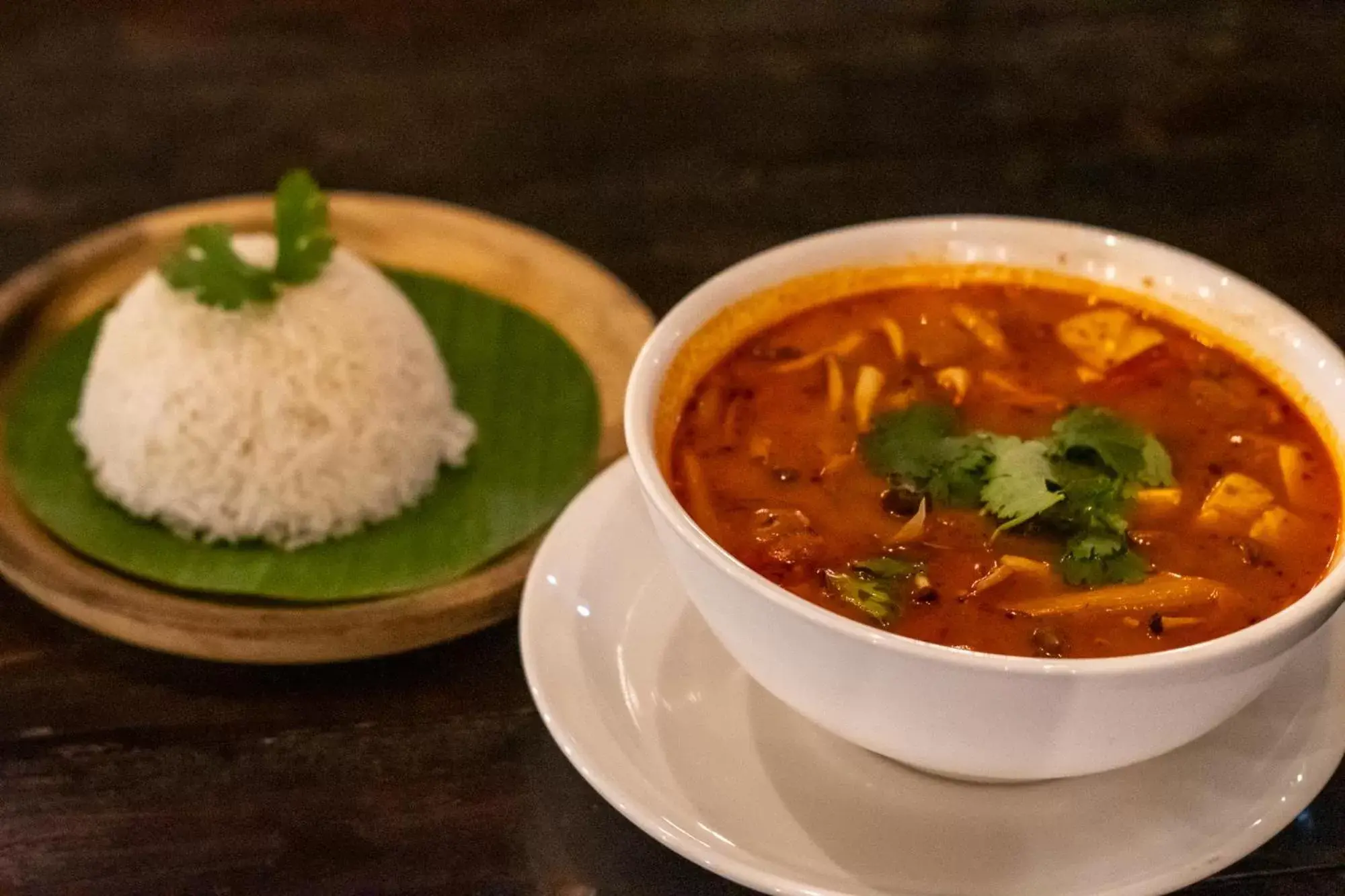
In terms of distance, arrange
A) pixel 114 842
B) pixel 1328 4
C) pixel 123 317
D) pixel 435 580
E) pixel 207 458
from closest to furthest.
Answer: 1. pixel 114 842
2. pixel 435 580
3. pixel 207 458
4. pixel 123 317
5. pixel 1328 4

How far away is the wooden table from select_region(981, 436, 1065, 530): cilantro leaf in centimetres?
42

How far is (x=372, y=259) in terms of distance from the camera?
2.45m

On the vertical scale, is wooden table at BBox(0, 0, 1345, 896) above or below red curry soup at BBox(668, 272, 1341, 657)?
below

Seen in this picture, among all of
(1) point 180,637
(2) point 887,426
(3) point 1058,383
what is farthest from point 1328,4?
(1) point 180,637

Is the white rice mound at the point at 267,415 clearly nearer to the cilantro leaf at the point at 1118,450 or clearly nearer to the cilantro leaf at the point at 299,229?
the cilantro leaf at the point at 299,229

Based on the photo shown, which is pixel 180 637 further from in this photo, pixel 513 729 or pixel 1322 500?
pixel 1322 500

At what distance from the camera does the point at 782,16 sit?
3.69 metres

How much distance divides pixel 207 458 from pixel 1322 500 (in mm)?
1555

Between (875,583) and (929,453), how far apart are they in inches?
8.6

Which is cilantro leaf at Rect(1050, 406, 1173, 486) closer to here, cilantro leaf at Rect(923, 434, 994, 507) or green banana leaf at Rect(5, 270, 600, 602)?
cilantro leaf at Rect(923, 434, 994, 507)

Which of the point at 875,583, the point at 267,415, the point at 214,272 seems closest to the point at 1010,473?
the point at 875,583

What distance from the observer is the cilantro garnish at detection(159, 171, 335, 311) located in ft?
6.51

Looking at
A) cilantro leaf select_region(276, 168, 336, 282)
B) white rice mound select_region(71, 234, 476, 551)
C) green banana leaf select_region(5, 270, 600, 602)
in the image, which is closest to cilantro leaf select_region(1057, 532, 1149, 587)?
green banana leaf select_region(5, 270, 600, 602)

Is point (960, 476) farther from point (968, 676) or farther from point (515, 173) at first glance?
point (515, 173)
